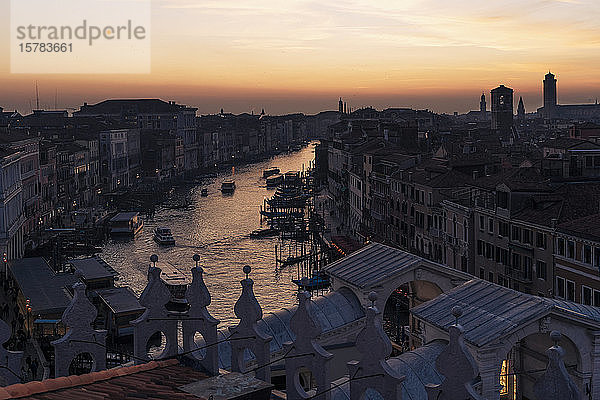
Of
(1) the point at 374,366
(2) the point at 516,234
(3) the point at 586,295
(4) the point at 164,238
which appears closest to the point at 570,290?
(3) the point at 586,295

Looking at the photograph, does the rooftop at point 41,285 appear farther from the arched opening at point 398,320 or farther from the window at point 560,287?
the window at point 560,287

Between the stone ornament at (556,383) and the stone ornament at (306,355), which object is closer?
the stone ornament at (556,383)

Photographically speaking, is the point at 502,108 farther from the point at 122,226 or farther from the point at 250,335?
the point at 250,335

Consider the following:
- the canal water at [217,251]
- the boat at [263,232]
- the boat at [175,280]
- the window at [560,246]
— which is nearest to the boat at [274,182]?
the canal water at [217,251]

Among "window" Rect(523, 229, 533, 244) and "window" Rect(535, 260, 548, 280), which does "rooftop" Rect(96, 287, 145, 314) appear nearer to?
"window" Rect(523, 229, 533, 244)

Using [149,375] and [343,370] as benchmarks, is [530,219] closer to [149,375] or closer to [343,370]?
[343,370]
